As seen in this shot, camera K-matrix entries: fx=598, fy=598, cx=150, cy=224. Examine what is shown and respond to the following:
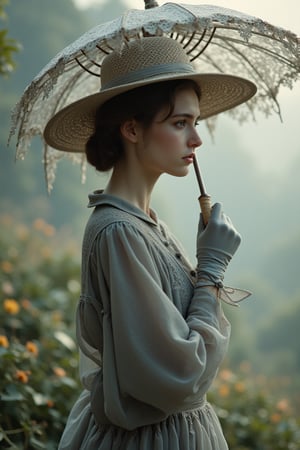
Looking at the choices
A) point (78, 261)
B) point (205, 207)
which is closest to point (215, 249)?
point (205, 207)

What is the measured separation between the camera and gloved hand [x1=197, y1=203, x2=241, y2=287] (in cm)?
177

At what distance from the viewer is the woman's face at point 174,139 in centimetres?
178

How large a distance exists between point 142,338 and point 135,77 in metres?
0.76

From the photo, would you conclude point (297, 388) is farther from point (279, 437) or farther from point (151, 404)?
point (151, 404)

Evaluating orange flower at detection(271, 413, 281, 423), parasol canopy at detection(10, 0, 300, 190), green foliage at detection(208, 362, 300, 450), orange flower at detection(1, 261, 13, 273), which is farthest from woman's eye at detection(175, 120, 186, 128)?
orange flower at detection(1, 261, 13, 273)

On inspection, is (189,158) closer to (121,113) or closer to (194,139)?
(194,139)

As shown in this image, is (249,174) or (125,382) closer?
(125,382)

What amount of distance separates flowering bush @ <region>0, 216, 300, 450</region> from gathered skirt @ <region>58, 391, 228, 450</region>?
587mm

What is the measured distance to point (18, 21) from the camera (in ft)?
59.4

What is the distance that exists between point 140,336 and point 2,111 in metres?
15.1

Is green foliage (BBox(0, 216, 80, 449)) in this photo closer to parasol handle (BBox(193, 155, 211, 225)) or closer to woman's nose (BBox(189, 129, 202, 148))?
parasol handle (BBox(193, 155, 211, 225))

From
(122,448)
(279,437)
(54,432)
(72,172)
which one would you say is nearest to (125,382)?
(122,448)

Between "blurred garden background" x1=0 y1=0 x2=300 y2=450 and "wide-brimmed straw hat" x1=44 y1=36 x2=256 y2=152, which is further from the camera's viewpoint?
"blurred garden background" x1=0 y1=0 x2=300 y2=450

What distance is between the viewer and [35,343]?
3619mm
